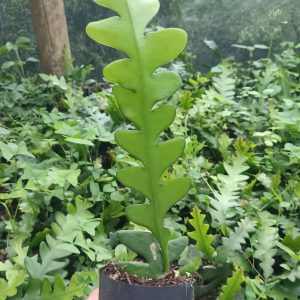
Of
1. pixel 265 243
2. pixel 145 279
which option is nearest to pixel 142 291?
pixel 145 279

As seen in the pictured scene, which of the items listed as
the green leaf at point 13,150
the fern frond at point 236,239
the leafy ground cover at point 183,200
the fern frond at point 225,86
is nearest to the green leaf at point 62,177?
the leafy ground cover at point 183,200

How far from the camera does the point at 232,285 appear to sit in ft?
3.28

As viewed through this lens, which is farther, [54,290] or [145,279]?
[54,290]

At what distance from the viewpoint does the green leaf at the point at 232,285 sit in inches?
39.2

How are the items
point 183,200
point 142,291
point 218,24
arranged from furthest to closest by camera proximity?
point 218,24 < point 183,200 < point 142,291

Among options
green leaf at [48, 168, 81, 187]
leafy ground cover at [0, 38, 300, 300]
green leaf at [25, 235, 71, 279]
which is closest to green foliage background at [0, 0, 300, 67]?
leafy ground cover at [0, 38, 300, 300]

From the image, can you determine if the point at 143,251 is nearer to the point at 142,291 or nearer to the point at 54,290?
the point at 142,291

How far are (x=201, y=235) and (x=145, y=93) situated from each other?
0.46 metres

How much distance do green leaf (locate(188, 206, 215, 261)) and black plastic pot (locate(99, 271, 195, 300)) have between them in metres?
0.32

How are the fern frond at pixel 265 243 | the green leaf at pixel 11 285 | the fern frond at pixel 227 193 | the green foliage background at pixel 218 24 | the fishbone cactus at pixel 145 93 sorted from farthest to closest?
the green foliage background at pixel 218 24 < the fern frond at pixel 227 193 < the fern frond at pixel 265 243 < the green leaf at pixel 11 285 < the fishbone cactus at pixel 145 93

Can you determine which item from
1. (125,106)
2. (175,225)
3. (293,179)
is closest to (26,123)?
(175,225)

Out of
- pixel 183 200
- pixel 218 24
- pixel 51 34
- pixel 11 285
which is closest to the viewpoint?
pixel 11 285

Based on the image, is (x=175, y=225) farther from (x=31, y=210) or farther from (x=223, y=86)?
(x=223, y=86)

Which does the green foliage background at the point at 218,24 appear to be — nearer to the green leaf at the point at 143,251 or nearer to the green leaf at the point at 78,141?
the green leaf at the point at 78,141
